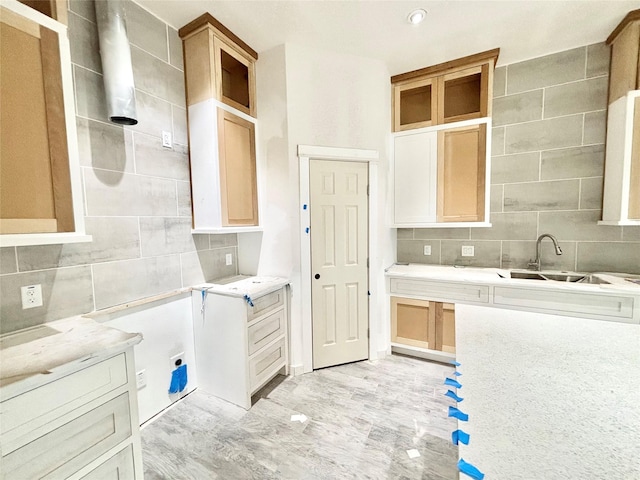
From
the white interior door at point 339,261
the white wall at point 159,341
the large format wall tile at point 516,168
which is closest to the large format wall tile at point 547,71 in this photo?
the large format wall tile at point 516,168

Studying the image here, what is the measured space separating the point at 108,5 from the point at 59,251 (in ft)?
4.82

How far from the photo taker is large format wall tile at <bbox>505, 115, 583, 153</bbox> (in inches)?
95.2

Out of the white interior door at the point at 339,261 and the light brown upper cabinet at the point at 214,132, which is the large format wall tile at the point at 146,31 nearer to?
the light brown upper cabinet at the point at 214,132

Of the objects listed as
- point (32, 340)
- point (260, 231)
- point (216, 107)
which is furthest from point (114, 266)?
point (216, 107)

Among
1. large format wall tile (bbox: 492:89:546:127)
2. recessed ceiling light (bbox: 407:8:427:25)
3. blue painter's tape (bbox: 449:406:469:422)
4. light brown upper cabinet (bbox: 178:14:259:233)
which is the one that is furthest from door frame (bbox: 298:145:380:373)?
blue painter's tape (bbox: 449:406:469:422)

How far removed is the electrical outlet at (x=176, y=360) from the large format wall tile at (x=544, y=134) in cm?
364

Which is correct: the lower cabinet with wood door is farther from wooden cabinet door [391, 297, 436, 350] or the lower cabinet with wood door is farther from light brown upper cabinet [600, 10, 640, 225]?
light brown upper cabinet [600, 10, 640, 225]

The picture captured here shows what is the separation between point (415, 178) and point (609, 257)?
1.87m

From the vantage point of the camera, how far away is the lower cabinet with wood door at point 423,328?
2545 millimetres

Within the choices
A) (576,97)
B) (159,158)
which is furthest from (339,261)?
(576,97)

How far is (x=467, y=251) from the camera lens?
9.36 ft

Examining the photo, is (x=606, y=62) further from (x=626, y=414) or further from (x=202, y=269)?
(x=202, y=269)

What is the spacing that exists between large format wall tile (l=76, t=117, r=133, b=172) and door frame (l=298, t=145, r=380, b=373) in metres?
1.28

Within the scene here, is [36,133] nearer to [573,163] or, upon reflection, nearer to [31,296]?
[31,296]
